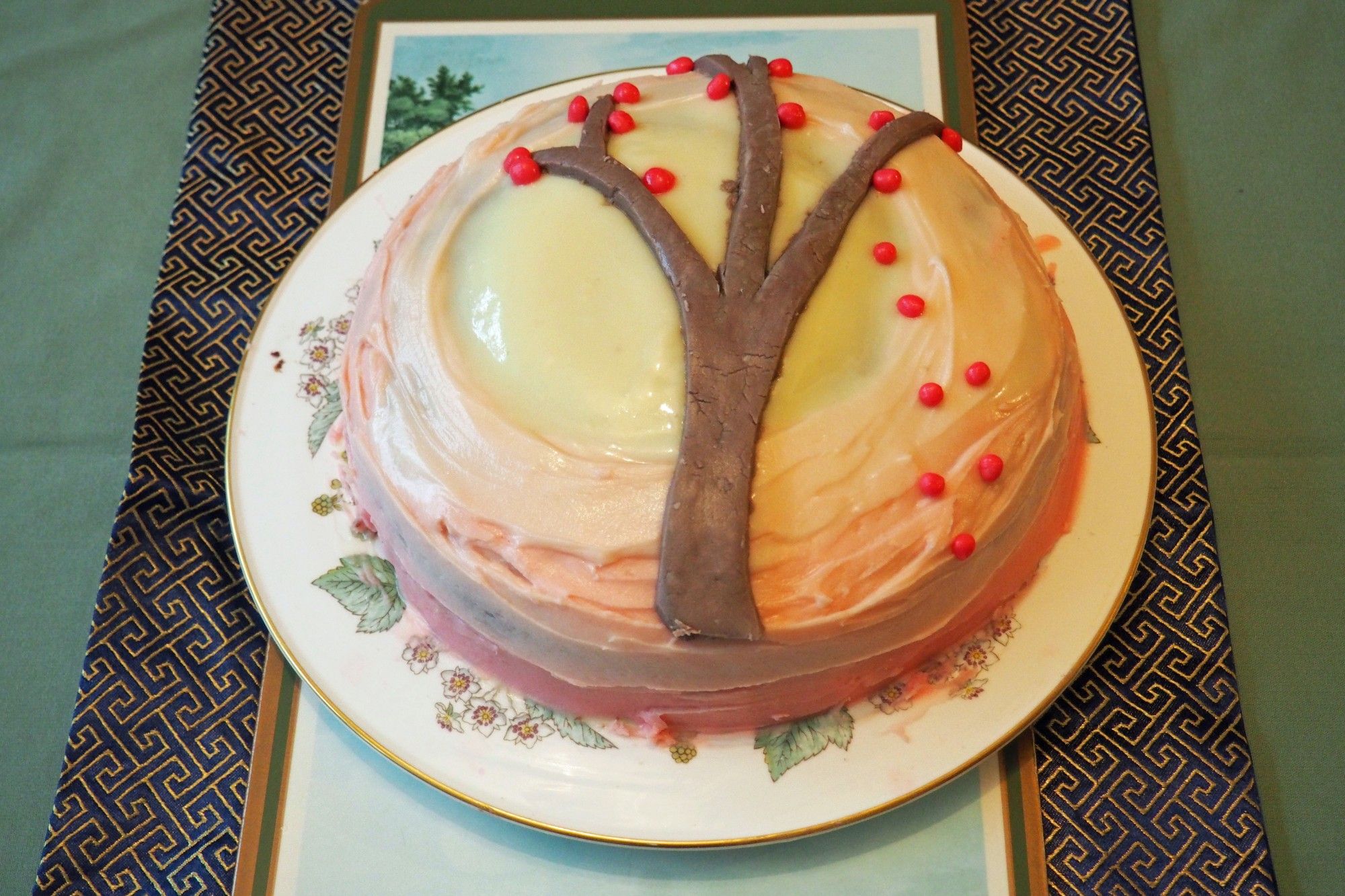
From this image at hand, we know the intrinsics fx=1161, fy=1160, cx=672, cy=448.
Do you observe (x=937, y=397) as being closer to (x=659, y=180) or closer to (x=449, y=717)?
(x=659, y=180)

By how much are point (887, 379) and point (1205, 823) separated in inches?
39.5

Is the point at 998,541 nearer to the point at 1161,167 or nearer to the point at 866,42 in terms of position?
the point at 1161,167

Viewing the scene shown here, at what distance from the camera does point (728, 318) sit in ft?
5.65

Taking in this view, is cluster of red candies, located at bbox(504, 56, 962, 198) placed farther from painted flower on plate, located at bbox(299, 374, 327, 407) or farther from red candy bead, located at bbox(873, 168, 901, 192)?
painted flower on plate, located at bbox(299, 374, 327, 407)

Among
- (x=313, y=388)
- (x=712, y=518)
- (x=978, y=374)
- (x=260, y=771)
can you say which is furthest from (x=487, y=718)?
(x=978, y=374)

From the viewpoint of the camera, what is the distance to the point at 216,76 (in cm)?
292

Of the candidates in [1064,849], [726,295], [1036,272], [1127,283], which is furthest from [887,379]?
[1127,283]

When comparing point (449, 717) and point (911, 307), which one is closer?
point (911, 307)

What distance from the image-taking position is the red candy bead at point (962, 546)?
172 centimetres

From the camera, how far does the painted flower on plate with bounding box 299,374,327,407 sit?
224cm

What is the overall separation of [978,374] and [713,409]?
0.41 m

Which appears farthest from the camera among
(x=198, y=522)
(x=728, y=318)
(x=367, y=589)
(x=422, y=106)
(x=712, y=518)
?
(x=422, y=106)

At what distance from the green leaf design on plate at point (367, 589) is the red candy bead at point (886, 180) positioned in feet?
3.50

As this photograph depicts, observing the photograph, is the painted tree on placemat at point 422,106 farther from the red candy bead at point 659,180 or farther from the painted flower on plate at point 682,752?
the painted flower on plate at point 682,752
